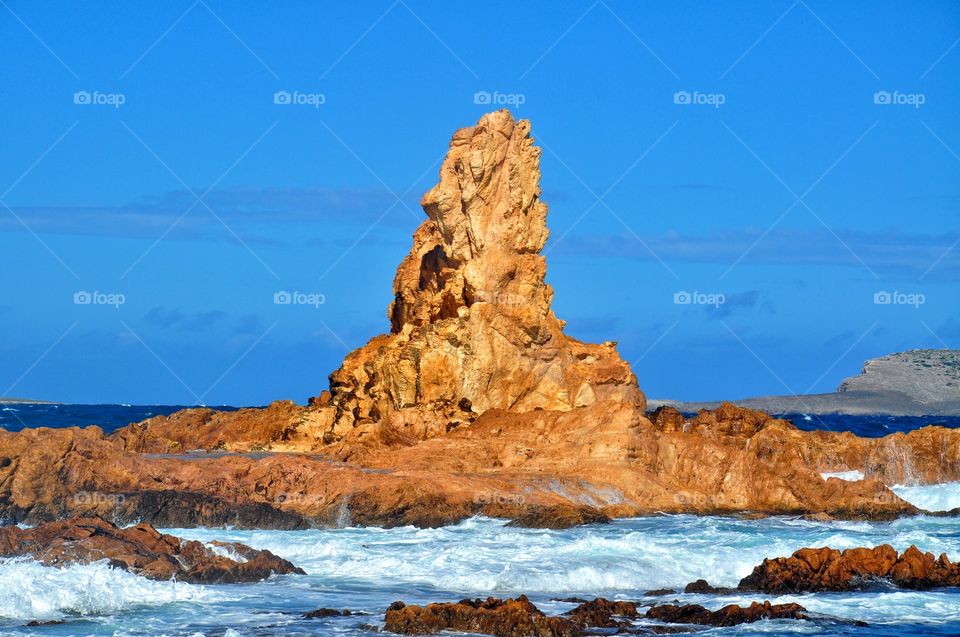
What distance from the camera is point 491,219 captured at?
37312mm

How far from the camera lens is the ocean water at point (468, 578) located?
58.4 feet

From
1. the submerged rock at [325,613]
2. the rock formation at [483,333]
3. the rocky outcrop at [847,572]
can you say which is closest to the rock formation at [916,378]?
the rock formation at [483,333]

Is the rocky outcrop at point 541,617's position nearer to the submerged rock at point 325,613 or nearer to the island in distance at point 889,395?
the submerged rock at point 325,613

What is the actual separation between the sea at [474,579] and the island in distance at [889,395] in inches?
2840

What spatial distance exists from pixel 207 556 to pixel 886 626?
30.5 feet

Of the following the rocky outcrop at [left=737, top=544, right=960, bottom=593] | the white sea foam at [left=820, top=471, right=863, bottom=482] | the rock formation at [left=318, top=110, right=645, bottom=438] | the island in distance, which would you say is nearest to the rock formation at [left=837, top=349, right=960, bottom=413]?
the island in distance

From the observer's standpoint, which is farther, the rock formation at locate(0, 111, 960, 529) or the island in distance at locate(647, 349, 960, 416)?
the island in distance at locate(647, 349, 960, 416)

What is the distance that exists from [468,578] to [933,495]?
16.2m

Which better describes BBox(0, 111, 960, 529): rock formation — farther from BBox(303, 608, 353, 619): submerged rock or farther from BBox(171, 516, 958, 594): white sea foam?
BBox(303, 608, 353, 619): submerged rock

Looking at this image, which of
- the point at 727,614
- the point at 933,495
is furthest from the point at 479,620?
the point at 933,495

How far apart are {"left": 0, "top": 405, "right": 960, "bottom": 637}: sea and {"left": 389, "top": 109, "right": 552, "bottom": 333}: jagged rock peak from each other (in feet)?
32.5

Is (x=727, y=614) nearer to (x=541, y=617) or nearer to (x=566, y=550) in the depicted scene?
(x=541, y=617)

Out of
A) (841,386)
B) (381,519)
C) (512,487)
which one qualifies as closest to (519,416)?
(512,487)

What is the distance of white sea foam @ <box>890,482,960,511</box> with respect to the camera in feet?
109
